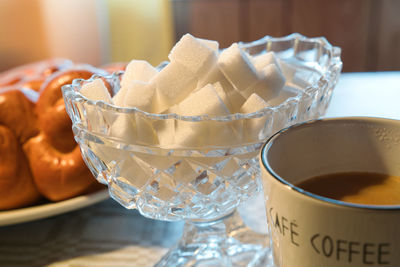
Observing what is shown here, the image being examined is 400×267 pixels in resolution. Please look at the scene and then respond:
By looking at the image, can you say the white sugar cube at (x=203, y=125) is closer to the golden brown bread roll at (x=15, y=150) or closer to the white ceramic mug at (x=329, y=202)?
the white ceramic mug at (x=329, y=202)

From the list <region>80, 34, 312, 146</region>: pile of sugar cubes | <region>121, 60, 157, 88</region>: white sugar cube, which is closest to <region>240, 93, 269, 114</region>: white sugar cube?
<region>80, 34, 312, 146</region>: pile of sugar cubes

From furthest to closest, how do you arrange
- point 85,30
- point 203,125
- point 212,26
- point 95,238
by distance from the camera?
point 212,26, point 85,30, point 95,238, point 203,125

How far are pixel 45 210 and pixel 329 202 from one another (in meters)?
0.41

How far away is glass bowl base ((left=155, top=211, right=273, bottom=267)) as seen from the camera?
0.56 meters

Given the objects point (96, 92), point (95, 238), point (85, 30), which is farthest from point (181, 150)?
point (85, 30)

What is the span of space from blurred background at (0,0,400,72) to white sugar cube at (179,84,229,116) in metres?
1.84

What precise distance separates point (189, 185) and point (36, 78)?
41 cm

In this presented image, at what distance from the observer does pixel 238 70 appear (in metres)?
0.45

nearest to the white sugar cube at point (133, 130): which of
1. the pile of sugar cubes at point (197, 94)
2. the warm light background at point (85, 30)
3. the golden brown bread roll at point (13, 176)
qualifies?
the pile of sugar cubes at point (197, 94)

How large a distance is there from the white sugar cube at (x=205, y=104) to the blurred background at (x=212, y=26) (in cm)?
184

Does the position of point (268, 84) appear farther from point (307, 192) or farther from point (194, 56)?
point (307, 192)

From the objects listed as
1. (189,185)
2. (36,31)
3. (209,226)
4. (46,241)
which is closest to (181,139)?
(189,185)

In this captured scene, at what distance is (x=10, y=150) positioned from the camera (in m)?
0.63

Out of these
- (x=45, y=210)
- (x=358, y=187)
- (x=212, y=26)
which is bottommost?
(x=212, y=26)
